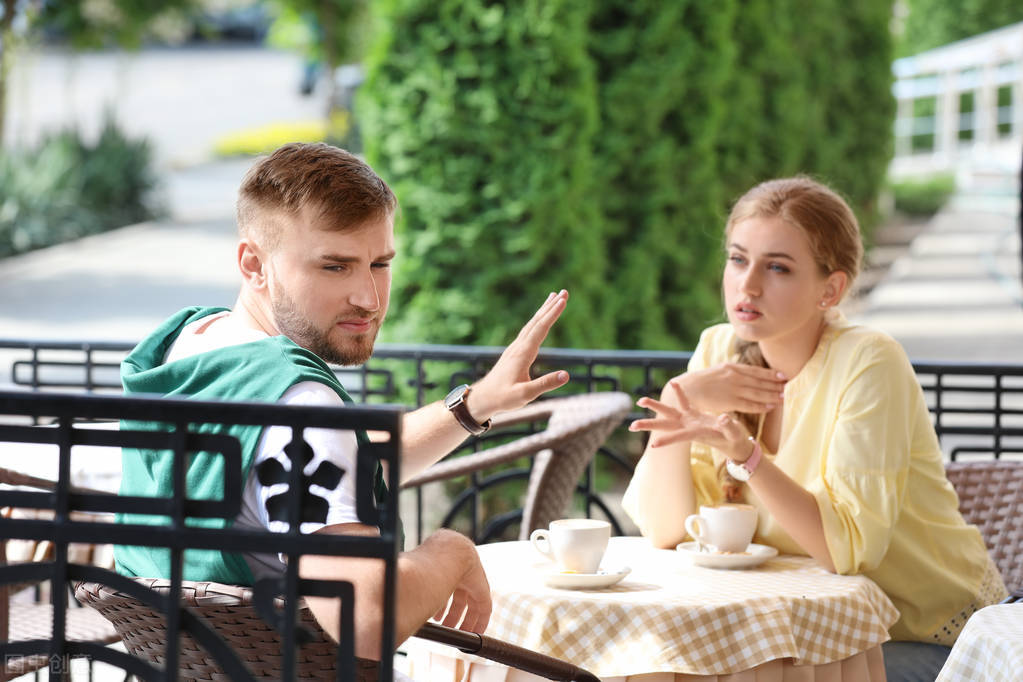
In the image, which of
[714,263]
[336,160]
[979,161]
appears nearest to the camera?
[336,160]

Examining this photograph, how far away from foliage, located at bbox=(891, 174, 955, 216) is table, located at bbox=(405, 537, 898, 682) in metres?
22.4

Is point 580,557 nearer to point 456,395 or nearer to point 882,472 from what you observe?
point 456,395

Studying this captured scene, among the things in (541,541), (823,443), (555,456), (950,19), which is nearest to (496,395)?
(541,541)

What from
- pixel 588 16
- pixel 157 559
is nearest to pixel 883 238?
pixel 588 16

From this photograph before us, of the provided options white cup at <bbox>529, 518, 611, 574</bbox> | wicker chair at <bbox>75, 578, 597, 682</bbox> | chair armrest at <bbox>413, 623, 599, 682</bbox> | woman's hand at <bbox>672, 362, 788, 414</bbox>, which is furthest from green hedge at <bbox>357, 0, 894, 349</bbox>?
wicker chair at <bbox>75, 578, 597, 682</bbox>

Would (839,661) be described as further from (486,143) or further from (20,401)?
(486,143)

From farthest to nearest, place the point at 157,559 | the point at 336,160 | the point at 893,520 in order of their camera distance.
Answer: the point at 893,520 < the point at 336,160 < the point at 157,559

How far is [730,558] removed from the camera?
265 centimetres

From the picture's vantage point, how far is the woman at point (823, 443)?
274 cm

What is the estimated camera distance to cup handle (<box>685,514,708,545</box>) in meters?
2.75

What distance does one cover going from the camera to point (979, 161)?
19.8 meters

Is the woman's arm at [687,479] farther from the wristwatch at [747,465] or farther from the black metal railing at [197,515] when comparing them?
the black metal railing at [197,515]

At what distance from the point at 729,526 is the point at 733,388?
304mm

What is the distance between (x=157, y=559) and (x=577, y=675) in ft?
2.26
